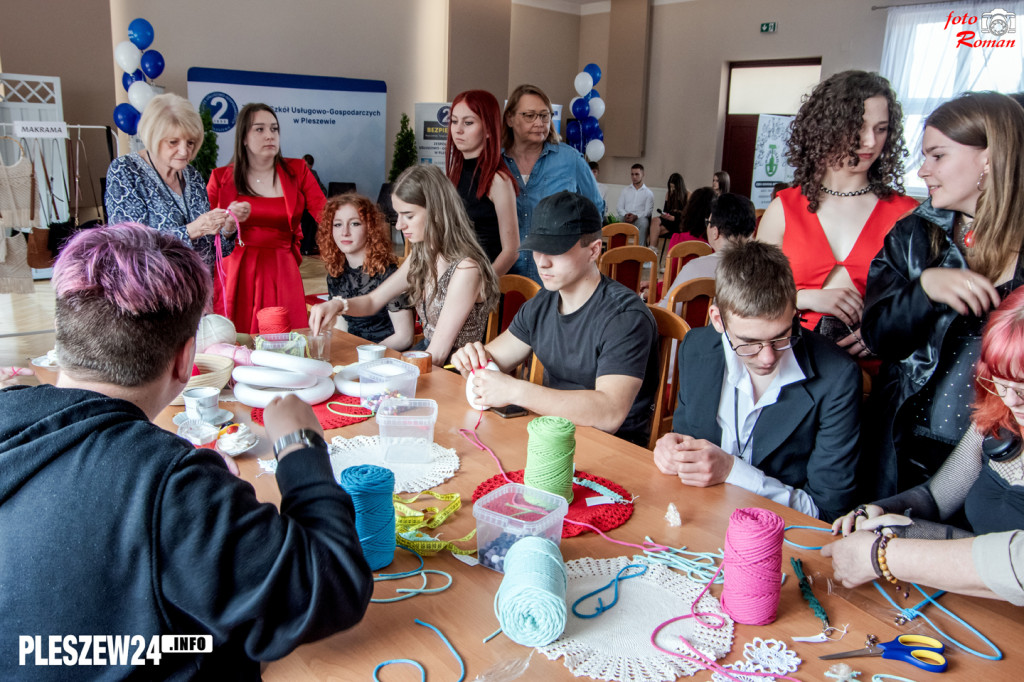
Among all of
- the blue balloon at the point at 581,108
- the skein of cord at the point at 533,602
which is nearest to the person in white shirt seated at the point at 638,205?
the blue balloon at the point at 581,108

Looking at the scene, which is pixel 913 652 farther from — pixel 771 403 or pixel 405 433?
pixel 405 433

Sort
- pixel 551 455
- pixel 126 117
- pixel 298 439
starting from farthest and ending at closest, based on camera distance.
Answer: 1. pixel 126 117
2. pixel 551 455
3. pixel 298 439

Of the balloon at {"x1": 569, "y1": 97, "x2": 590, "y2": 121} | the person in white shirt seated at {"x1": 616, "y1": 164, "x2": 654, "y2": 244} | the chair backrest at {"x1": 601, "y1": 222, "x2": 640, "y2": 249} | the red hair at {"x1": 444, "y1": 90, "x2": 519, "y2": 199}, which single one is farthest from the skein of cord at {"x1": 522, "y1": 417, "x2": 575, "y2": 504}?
the balloon at {"x1": 569, "y1": 97, "x2": 590, "y2": 121}

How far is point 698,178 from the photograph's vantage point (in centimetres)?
1127

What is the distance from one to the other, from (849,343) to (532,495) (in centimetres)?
128

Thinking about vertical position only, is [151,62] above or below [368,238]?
above

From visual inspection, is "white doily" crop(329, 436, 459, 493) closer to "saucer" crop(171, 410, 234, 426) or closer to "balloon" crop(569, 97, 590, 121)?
"saucer" crop(171, 410, 234, 426)

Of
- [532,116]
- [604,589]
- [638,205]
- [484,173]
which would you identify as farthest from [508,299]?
[638,205]

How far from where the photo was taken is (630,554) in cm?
136

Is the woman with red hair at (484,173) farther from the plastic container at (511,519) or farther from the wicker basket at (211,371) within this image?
the plastic container at (511,519)

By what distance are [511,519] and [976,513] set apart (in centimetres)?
93

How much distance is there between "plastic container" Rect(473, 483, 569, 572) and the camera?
→ 4.16 ft

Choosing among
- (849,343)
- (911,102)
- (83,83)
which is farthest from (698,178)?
(849,343)

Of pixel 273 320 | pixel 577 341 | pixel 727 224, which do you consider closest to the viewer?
pixel 577 341
